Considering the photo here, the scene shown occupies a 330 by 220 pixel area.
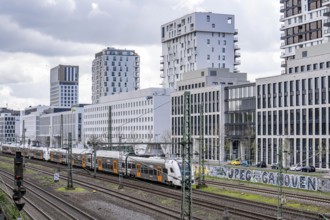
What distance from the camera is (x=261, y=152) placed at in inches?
4476

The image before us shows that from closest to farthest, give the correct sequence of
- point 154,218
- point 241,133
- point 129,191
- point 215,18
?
point 154,218 → point 129,191 → point 241,133 → point 215,18

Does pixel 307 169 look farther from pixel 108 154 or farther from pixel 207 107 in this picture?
pixel 207 107

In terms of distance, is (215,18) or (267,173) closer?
(267,173)

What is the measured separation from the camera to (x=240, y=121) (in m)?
125

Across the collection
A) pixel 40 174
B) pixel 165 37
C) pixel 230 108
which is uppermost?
pixel 165 37

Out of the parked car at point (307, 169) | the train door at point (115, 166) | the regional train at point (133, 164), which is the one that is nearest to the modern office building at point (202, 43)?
the regional train at point (133, 164)

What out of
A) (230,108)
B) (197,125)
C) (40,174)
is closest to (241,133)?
(230,108)

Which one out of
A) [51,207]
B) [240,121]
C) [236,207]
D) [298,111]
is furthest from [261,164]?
[51,207]

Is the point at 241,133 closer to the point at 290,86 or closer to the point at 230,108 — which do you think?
the point at 230,108

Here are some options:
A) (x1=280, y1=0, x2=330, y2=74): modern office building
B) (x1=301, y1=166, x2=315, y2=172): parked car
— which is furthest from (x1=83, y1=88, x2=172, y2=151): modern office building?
(x1=301, y1=166, x2=315, y2=172): parked car

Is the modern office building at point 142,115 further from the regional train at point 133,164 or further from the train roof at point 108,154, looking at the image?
the train roof at point 108,154

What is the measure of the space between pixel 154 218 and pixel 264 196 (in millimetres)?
17328

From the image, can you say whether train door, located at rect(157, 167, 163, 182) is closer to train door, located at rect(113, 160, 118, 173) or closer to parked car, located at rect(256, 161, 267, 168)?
train door, located at rect(113, 160, 118, 173)

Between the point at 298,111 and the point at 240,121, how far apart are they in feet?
70.5
